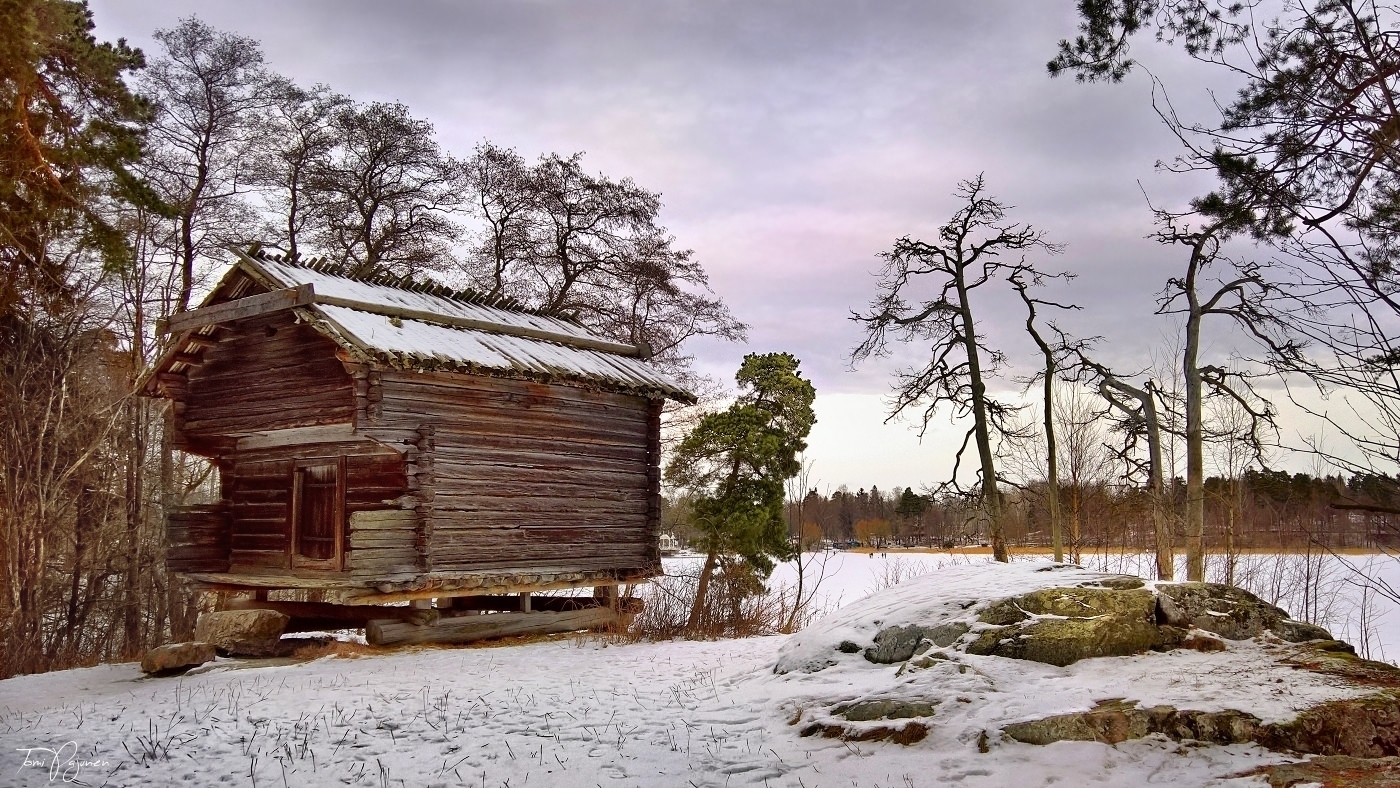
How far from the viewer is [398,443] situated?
1334 cm

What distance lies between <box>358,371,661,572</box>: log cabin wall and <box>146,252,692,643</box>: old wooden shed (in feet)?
0.09

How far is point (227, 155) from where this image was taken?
71.4 feet

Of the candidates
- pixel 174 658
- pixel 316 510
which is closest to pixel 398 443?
pixel 316 510

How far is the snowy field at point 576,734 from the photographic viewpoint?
5898 millimetres

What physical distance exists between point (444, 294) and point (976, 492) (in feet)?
37.8

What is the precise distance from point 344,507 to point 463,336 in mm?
3268

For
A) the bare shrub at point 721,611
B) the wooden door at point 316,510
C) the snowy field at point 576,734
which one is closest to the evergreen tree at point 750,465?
the bare shrub at point 721,611

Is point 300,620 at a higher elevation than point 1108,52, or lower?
lower

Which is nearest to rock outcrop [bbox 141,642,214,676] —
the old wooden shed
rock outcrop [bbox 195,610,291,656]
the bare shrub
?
rock outcrop [bbox 195,610,291,656]

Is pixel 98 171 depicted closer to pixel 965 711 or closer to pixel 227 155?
pixel 227 155

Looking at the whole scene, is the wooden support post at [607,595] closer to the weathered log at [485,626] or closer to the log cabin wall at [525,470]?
the weathered log at [485,626]

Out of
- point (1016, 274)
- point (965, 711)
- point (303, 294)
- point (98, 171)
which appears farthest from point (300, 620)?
point (1016, 274)

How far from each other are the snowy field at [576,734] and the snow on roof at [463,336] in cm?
472

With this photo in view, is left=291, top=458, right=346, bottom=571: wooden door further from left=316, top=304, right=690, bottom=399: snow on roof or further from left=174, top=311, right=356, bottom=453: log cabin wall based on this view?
left=316, top=304, right=690, bottom=399: snow on roof
